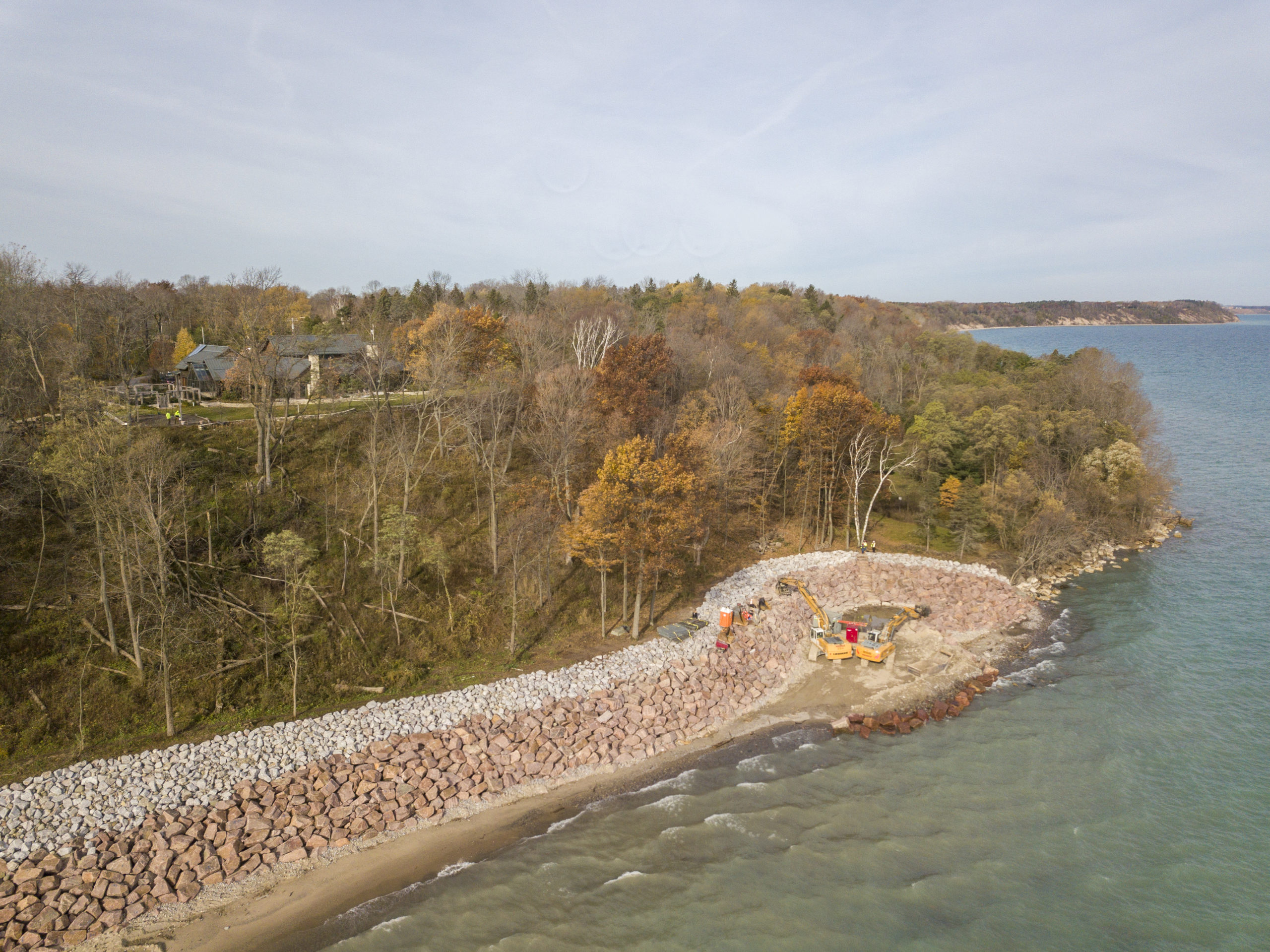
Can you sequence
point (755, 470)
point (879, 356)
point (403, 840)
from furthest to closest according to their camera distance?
1. point (879, 356)
2. point (755, 470)
3. point (403, 840)

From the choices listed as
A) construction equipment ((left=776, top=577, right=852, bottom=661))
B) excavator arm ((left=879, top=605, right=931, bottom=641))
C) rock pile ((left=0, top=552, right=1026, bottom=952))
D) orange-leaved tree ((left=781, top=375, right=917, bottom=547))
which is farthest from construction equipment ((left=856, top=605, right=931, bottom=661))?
orange-leaved tree ((left=781, top=375, right=917, bottom=547))

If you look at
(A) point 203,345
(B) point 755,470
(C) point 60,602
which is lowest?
(C) point 60,602

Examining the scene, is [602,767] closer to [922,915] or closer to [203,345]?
[922,915]

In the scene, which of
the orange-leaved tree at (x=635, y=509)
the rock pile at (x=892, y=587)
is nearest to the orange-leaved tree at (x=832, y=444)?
the rock pile at (x=892, y=587)

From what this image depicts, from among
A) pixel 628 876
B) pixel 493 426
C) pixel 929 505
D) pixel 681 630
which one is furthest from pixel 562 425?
pixel 929 505

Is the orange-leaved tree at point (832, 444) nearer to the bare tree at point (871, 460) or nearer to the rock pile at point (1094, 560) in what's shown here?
the bare tree at point (871, 460)

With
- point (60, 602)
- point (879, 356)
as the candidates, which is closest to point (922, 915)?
point (60, 602)

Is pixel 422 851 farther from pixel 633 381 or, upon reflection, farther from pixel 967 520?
pixel 967 520

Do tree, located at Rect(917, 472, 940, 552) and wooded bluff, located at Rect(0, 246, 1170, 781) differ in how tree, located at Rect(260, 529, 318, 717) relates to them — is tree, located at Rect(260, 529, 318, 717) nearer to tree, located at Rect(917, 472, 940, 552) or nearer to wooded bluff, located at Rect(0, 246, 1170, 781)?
wooded bluff, located at Rect(0, 246, 1170, 781)
